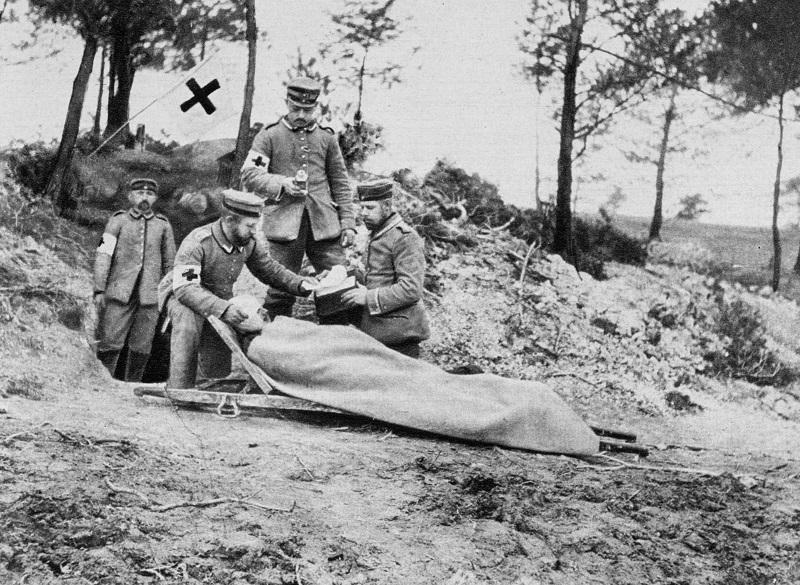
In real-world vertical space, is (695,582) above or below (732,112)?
below

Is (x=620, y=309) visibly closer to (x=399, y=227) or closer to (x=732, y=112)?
(x=732, y=112)

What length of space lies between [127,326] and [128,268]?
41cm

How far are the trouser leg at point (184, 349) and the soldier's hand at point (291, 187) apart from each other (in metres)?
1.00

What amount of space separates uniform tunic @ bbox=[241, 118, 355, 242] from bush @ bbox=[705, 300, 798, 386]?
366 centimetres

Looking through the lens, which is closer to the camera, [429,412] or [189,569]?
[189,569]

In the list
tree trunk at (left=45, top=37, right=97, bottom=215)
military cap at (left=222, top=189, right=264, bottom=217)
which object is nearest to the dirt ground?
military cap at (left=222, top=189, right=264, bottom=217)

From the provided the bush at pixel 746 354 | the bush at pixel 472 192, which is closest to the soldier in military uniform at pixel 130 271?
the bush at pixel 472 192

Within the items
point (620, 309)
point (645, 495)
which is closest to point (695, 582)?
point (645, 495)

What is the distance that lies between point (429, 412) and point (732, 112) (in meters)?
6.74

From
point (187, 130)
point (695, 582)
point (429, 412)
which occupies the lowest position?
point (695, 582)

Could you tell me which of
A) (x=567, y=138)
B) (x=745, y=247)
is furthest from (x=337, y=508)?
(x=745, y=247)

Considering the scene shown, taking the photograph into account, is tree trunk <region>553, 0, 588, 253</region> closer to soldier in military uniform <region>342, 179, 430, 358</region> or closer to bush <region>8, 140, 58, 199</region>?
soldier in military uniform <region>342, 179, 430, 358</region>

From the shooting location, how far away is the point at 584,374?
22.5ft

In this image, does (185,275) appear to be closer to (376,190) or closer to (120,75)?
(376,190)
